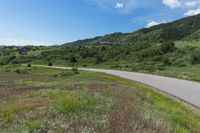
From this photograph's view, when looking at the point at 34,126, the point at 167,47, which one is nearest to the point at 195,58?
the point at 167,47

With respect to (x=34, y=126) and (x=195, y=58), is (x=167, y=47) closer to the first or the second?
(x=195, y=58)

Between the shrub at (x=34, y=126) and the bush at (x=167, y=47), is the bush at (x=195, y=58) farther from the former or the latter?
the shrub at (x=34, y=126)

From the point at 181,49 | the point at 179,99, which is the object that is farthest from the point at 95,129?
the point at 181,49

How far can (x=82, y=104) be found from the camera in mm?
13250

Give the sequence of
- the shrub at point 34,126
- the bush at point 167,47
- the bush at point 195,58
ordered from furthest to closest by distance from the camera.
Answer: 1. the bush at point 167,47
2. the bush at point 195,58
3. the shrub at point 34,126

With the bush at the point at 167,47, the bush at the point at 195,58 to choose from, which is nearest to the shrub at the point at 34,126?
the bush at the point at 195,58

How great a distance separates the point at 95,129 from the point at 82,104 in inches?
168

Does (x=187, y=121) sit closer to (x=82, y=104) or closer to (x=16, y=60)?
(x=82, y=104)

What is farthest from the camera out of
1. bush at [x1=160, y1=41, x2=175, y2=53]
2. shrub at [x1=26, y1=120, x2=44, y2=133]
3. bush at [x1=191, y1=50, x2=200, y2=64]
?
bush at [x1=160, y1=41, x2=175, y2=53]

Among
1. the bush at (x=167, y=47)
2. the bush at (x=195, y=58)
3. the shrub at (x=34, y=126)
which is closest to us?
the shrub at (x=34, y=126)

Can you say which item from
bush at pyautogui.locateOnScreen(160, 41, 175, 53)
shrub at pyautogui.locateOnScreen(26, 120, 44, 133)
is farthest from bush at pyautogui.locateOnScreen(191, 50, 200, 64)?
shrub at pyautogui.locateOnScreen(26, 120, 44, 133)

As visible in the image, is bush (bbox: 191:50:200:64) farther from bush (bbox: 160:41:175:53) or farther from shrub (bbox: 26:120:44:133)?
shrub (bbox: 26:120:44:133)

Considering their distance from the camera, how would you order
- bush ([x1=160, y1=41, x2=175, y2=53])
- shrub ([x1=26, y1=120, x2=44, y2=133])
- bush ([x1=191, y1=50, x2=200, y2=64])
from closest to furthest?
shrub ([x1=26, y1=120, x2=44, y2=133]), bush ([x1=191, y1=50, x2=200, y2=64]), bush ([x1=160, y1=41, x2=175, y2=53])

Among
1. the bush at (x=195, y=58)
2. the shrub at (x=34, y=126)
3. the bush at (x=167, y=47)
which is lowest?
the bush at (x=195, y=58)
